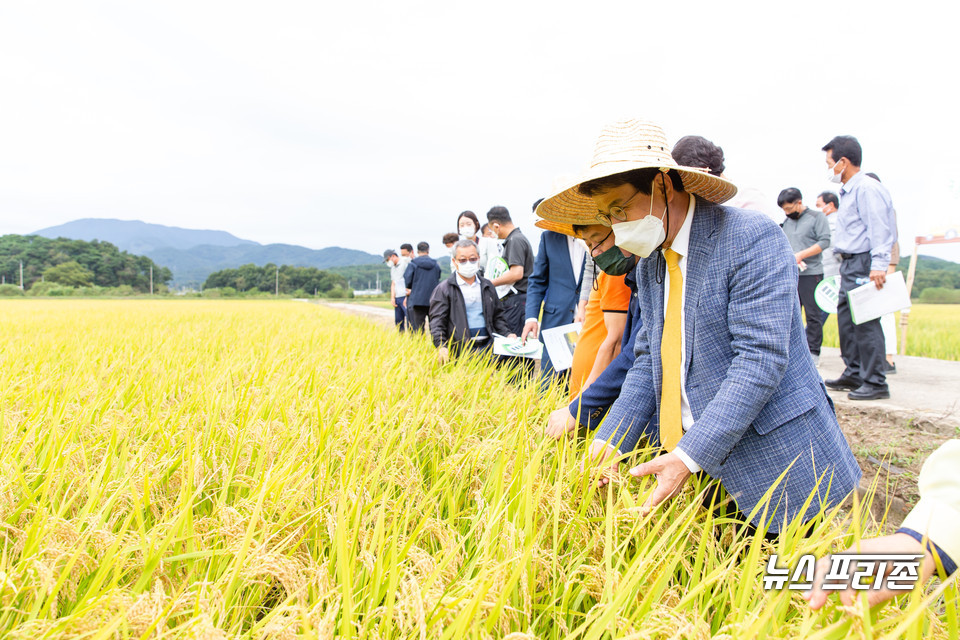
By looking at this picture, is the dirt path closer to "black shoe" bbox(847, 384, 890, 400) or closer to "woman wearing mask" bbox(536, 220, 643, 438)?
"black shoe" bbox(847, 384, 890, 400)

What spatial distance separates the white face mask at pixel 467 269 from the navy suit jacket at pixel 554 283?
2.88 ft

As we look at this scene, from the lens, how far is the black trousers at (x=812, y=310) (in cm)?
500

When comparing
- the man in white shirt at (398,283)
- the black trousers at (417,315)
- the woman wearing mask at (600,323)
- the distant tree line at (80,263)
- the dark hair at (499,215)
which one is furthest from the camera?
the distant tree line at (80,263)

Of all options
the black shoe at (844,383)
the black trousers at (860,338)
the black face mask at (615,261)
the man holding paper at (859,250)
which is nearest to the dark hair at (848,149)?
the man holding paper at (859,250)

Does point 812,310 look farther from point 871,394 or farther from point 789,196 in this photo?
point 871,394

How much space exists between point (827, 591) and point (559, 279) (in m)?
2.71

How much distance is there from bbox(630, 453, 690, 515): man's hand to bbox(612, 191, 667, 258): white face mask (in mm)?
546

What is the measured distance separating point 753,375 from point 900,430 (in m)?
2.79

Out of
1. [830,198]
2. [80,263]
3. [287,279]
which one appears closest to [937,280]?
[830,198]

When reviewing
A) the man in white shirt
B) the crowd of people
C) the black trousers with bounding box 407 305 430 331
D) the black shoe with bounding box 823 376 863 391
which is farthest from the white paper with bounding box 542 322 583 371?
the man in white shirt

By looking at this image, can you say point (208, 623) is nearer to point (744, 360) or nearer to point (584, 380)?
point (744, 360)

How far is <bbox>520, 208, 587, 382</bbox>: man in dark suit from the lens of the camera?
128 inches

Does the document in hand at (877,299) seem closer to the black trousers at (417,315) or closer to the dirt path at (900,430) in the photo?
the dirt path at (900,430)

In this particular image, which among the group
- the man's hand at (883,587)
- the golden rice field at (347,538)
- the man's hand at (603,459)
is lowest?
the golden rice field at (347,538)
